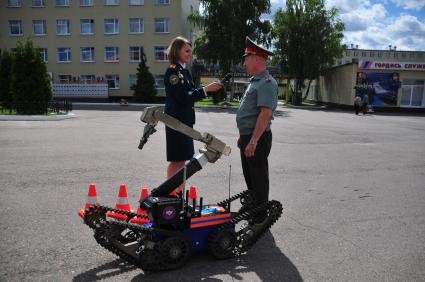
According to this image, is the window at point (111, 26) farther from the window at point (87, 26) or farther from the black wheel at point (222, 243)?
the black wheel at point (222, 243)

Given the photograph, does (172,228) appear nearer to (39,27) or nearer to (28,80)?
(28,80)

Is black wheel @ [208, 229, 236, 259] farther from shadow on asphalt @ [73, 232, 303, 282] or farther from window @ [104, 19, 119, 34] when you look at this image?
window @ [104, 19, 119, 34]

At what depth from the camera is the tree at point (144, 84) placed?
36.6 m

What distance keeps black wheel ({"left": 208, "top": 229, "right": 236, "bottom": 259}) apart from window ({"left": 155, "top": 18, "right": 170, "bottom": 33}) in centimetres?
3992

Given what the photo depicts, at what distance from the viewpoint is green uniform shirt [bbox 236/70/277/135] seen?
364cm

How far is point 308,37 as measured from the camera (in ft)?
134

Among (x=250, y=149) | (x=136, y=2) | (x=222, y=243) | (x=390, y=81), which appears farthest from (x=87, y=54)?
(x=222, y=243)

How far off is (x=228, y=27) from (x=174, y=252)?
119 ft

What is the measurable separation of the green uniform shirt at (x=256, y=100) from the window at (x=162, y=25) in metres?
39.1

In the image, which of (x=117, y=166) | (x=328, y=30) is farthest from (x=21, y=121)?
(x=328, y=30)

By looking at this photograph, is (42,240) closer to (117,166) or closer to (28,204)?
(28,204)

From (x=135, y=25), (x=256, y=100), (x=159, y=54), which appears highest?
(x=135, y=25)

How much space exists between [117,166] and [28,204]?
Result: 2.69 metres

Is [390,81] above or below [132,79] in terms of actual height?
above
